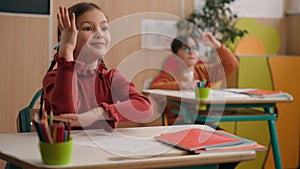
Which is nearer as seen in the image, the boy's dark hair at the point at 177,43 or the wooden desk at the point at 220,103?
the wooden desk at the point at 220,103

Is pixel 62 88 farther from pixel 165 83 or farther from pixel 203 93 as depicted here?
pixel 165 83

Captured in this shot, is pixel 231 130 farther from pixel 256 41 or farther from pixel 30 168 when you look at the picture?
pixel 30 168

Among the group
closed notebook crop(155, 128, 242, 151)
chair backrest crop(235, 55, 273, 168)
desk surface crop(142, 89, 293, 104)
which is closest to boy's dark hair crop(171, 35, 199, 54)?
desk surface crop(142, 89, 293, 104)

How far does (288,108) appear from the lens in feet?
15.5

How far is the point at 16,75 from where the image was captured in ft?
12.8

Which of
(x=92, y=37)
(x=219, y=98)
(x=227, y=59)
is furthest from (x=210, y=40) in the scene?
(x=92, y=37)

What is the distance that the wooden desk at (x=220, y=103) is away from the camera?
3.44 meters

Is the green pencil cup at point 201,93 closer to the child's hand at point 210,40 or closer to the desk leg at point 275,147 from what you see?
the desk leg at point 275,147

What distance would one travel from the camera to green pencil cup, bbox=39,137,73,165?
1541mm

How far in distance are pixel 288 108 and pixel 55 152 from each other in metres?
3.51

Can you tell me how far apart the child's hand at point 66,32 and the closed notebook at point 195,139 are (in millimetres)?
442

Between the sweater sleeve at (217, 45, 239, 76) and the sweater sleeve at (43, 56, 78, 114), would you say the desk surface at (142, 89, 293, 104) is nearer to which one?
the sweater sleeve at (217, 45, 239, 76)

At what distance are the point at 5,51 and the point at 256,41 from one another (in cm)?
230

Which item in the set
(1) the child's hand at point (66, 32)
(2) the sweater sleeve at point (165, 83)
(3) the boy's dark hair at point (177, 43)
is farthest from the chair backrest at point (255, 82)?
(1) the child's hand at point (66, 32)
